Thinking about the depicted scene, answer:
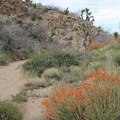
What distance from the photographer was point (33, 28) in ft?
88.3

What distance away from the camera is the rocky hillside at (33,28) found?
2141cm

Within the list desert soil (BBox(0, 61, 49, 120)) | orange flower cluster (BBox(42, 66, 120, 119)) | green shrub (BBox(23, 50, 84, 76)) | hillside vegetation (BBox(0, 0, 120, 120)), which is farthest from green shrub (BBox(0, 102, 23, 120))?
green shrub (BBox(23, 50, 84, 76))

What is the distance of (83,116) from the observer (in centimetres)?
509

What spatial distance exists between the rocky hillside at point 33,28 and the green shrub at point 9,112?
13907 mm

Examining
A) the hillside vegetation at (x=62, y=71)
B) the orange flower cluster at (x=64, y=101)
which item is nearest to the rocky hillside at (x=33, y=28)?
the hillside vegetation at (x=62, y=71)

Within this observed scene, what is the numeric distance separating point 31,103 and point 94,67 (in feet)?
11.9

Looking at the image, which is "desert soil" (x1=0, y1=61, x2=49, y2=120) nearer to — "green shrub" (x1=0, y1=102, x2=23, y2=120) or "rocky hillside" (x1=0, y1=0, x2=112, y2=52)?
"green shrub" (x1=0, y1=102, x2=23, y2=120)

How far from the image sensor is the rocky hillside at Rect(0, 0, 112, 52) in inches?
843

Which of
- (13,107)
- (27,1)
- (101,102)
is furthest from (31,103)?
(27,1)

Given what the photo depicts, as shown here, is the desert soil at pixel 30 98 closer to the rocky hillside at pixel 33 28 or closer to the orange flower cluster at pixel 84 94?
the orange flower cluster at pixel 84 94

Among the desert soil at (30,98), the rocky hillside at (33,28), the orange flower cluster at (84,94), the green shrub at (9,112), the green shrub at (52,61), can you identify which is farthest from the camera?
the rocky hillside at (33,28)

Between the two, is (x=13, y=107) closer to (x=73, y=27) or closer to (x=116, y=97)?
(x=116, y=97)

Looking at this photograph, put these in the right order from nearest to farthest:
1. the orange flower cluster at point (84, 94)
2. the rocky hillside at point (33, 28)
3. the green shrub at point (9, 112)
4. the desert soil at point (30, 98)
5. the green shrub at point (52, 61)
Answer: the orange flower cluster at point (84, 94) < the green shrub at point (9, 112) < the desert soil at point (30, 98) < the green shrub at point (52, 61) < the rocky hillside at point (33, 28)

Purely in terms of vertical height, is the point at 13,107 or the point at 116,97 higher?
the point at 116,97
